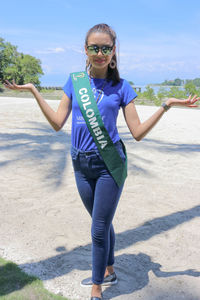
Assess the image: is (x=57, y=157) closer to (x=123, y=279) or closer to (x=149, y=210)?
(x=149, y=210)

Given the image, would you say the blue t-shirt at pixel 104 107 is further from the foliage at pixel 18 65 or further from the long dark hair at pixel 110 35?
the foliage at pixel 18 65

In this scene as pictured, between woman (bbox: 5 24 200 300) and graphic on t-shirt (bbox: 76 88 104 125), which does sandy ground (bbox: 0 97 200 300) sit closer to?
woman (bbox: 5 24 200 300)

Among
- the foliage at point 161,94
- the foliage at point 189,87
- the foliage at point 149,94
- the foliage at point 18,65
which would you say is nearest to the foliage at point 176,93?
the foliage at point 189,87

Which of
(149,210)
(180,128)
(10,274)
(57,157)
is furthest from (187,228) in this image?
(180,128)

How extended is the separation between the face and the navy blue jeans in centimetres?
56

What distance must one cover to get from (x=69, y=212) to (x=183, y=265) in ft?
5.68

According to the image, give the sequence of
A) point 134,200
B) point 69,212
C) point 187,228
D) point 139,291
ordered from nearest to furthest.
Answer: point 139,291
point 187,228
point 69,212
point 134,200

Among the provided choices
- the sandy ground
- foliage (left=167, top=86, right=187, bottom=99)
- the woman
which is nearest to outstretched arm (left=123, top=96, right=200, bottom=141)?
the woman

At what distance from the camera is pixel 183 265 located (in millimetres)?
3324

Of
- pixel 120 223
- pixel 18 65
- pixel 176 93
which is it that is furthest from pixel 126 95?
pixel 18 65

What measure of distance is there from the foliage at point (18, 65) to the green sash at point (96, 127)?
139 feet

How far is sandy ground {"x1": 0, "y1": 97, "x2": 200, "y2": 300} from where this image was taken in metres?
3.02

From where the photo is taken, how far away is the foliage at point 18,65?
4488 cm

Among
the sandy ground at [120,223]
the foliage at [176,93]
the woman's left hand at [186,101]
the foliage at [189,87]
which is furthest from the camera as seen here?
the foliage at [189,87]
